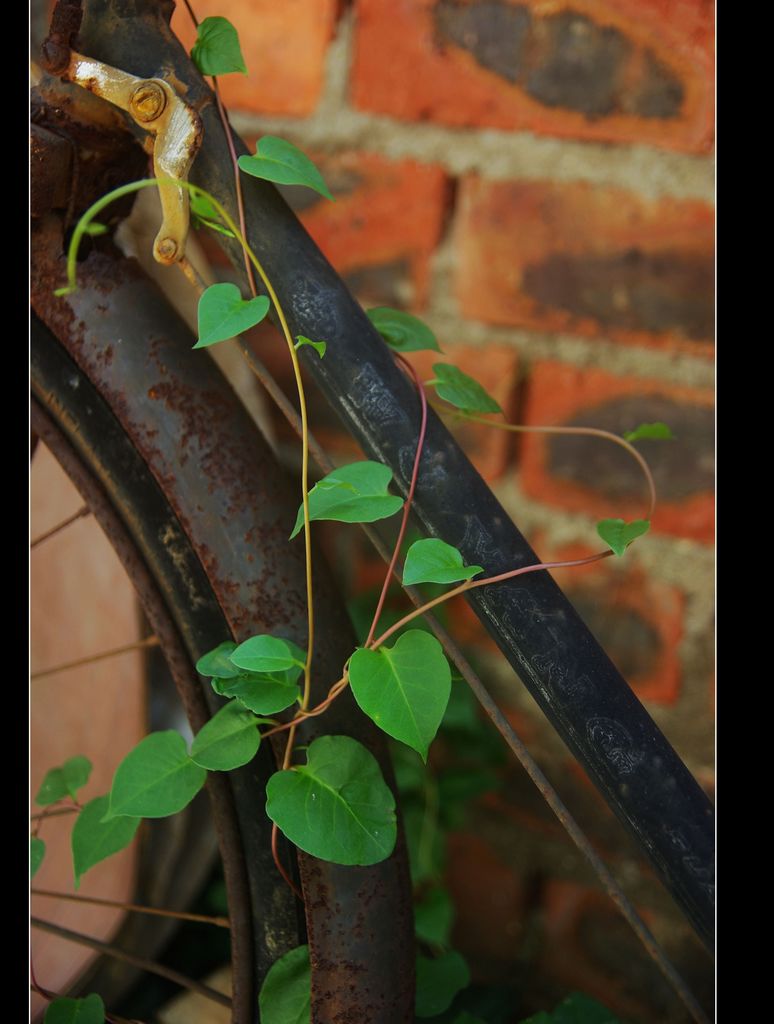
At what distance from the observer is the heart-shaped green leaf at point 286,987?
39cm

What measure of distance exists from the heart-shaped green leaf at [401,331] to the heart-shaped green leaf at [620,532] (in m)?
0.11

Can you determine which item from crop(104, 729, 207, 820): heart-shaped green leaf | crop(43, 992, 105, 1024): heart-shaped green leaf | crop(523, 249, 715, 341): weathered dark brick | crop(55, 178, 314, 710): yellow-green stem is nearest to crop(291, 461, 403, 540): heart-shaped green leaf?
crop(55, 178, 314, 710): yellow-green stem

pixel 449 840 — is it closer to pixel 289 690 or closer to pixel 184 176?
pixel 289 690

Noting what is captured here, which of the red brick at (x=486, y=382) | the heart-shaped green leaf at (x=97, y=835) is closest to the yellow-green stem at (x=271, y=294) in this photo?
the heart-shaped green leaf at (x=97, y=835)

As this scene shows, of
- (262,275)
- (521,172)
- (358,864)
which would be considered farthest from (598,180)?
(358,864)

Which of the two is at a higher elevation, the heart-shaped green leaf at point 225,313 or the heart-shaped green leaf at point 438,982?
the heart-shaped green leaf at point 225,313

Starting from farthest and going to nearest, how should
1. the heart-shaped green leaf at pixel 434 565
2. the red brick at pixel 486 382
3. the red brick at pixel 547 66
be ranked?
the red brick at pixel 486 382 < the red brick at pixel 547 66 < the heart-shaped green leaf at pixel 434 565

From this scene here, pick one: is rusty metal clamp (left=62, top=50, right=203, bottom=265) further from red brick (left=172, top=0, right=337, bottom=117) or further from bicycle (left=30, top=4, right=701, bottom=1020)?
red brick (left=172, top=0, right=337, bottom=117)

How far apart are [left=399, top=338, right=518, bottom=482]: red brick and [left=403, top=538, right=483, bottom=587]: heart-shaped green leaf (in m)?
0.34

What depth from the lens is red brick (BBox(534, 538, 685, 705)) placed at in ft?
2.15

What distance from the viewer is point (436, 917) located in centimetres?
67

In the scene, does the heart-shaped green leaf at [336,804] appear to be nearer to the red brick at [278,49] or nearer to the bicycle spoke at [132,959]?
the bicycle spoke at [132,959]

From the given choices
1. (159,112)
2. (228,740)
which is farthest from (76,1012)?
(159,112)

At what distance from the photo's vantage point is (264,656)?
344 millimetres
